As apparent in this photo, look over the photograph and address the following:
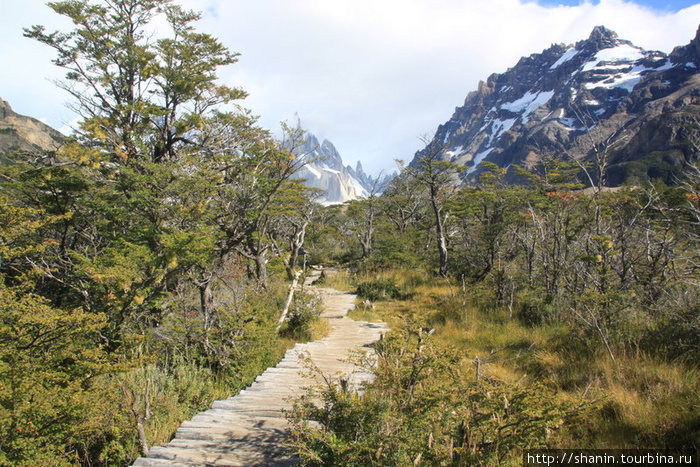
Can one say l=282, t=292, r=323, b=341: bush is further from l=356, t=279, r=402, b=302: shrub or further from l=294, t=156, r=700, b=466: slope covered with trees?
l=356, t=279, r=402, b=302: shrub

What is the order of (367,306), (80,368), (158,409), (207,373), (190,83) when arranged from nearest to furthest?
1. (80,368)
2. (158,409)
3. (207,373)
4. (367,306)
5. (190,83)

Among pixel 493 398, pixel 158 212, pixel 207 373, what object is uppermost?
pixel 158 212

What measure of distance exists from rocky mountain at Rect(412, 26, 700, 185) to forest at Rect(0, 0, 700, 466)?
22.9 ft

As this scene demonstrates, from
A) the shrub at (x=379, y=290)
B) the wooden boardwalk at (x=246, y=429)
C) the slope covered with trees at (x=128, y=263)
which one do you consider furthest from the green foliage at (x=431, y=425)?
the shrub at (x=379, y=290)

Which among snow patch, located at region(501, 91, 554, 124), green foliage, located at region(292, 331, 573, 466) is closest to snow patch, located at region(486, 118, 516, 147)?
snow patch, located at region(501, 91, 554, 124)

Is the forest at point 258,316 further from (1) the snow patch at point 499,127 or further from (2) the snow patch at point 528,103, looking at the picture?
(1) the snow patch at point 499,127

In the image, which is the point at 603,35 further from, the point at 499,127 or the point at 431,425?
the point at 431,425

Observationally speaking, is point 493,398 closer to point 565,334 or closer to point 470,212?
point 565,334

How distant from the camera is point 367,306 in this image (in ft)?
31.9

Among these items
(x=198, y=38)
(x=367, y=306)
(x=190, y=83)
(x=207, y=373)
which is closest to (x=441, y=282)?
(x=367, y=306)

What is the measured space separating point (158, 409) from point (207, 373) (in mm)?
1128

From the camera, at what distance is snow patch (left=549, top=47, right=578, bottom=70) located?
13770 cm

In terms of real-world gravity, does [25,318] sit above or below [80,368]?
above

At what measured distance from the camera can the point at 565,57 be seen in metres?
143
